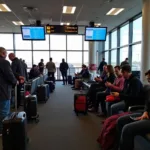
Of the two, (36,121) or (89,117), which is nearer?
(36,121)

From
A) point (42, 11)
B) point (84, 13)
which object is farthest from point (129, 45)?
point (42, 11)

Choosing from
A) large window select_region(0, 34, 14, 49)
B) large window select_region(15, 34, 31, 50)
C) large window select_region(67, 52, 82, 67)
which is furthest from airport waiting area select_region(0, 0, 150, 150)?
large window select_region(0, 34, 14, 49)

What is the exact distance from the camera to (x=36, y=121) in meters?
4.25

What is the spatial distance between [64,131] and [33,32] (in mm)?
5157

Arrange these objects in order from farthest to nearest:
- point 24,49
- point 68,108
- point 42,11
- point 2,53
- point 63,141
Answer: point 24,49, point 42,11, point 68,108, point 2,53, point 63,141

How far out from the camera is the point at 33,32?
775 centimetres

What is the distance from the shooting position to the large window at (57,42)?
1322cm

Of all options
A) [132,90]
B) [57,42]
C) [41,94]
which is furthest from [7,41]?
[132,90]

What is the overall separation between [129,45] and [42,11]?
14.4ft

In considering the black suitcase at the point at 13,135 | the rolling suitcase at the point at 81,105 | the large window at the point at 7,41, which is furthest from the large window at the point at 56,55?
the black suitcase at the point at 13,135

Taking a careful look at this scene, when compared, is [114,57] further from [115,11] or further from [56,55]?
[115,11]

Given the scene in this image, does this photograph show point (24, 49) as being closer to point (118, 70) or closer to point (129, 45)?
point (129, 45)

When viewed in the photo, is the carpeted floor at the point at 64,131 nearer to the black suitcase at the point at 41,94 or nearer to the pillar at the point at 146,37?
the black suitcase at the point at 41,94

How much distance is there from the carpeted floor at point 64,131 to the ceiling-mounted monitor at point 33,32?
375 cm
